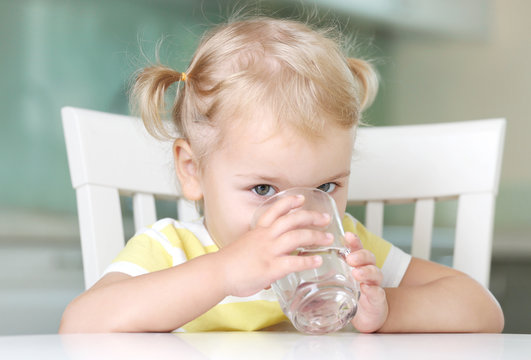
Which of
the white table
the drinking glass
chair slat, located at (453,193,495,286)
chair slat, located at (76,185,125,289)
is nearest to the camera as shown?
the white table

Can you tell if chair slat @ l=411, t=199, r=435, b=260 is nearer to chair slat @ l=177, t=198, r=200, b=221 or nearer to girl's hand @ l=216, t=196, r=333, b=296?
chair slat @ l=177, t=198, r=200, b=221

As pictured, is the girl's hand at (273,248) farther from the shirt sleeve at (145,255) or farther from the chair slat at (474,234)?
the chair slat at (474,234)

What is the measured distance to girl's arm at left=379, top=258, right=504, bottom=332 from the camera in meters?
0.84

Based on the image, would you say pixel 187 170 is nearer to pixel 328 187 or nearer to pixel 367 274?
pixel 328 187

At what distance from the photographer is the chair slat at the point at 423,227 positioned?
1.22 meters

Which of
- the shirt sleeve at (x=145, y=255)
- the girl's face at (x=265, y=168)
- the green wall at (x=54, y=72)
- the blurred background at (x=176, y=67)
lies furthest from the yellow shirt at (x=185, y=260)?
the green wall at (x=54, y=72)

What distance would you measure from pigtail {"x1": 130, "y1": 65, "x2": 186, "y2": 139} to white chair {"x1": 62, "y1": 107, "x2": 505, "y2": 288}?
0.07 metres

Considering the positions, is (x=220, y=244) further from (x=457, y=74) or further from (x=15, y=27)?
(x=457, y=74)

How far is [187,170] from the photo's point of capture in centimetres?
103

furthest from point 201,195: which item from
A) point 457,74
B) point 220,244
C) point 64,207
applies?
point 457,74

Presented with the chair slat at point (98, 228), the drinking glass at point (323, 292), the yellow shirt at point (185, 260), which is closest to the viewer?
the drinking glass at point (323, 292)

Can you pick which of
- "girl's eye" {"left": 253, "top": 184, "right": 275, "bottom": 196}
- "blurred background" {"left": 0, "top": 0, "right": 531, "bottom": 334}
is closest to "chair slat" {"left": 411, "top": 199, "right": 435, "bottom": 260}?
"girl's eye" {"left": 253, "top": 184, "right": 275, "bottom": 196}

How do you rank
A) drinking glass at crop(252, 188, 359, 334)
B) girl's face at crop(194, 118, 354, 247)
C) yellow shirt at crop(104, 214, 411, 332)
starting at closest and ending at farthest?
drinking glass at crop(252, 188, 359, 334) < girl's face at crop(194, 118, 354, 247) < yellow shirt at crop(104, 214, 411, 332)

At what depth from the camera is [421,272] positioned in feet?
3.46
